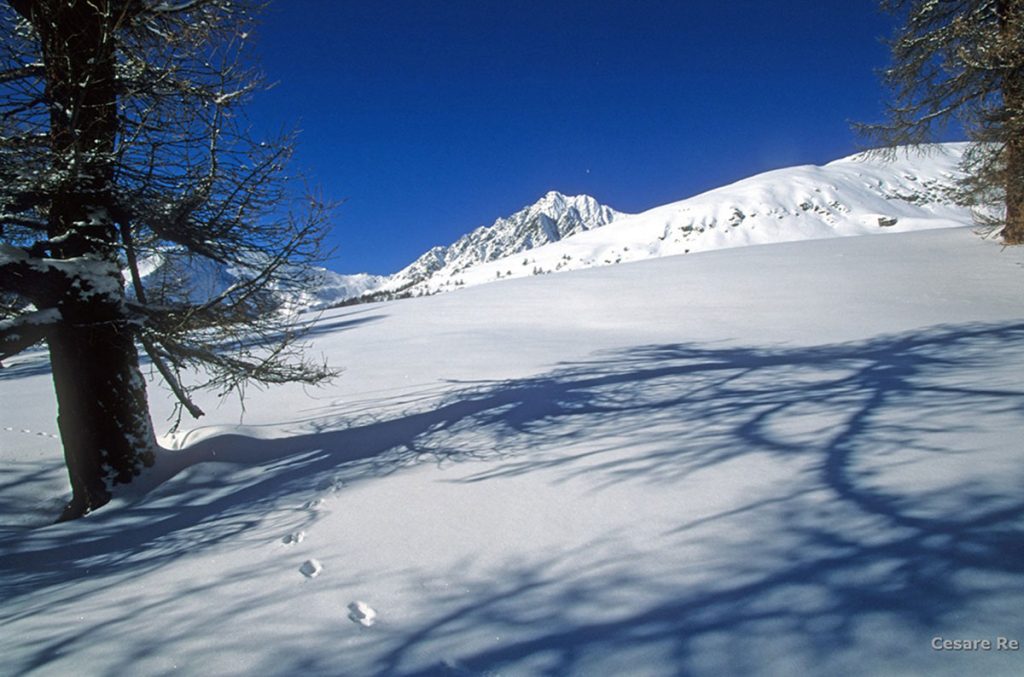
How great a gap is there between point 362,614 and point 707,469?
5.77 ft

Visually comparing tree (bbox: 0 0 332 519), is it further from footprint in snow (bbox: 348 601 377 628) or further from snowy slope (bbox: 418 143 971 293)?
snowy slope (bbox: 418 143 971 293)

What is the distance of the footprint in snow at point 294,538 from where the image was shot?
7.64ft

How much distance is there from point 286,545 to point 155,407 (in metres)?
5.61

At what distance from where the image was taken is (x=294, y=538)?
2.37 m

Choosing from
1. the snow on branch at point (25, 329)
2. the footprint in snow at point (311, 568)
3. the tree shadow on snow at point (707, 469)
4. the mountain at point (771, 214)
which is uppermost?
the mountain at point (771, 214)

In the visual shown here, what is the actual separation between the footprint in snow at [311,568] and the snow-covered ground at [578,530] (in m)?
0.02

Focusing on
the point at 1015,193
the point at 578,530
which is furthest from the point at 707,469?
the point at 1015,193

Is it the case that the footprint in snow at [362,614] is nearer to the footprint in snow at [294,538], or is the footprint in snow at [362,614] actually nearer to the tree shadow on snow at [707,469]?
the tree shadow on snow at [707,469]

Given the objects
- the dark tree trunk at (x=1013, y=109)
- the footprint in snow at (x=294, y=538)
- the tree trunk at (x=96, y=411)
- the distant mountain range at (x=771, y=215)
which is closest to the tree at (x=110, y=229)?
the tree trunk at (x=96, y=411)

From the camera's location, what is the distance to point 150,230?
404cm

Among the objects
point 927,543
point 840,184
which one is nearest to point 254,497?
point 927,543

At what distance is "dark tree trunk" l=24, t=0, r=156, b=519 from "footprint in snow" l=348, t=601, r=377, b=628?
10.5 ft

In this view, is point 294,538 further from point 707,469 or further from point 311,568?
point 707,469

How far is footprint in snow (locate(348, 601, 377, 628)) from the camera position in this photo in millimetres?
1632
